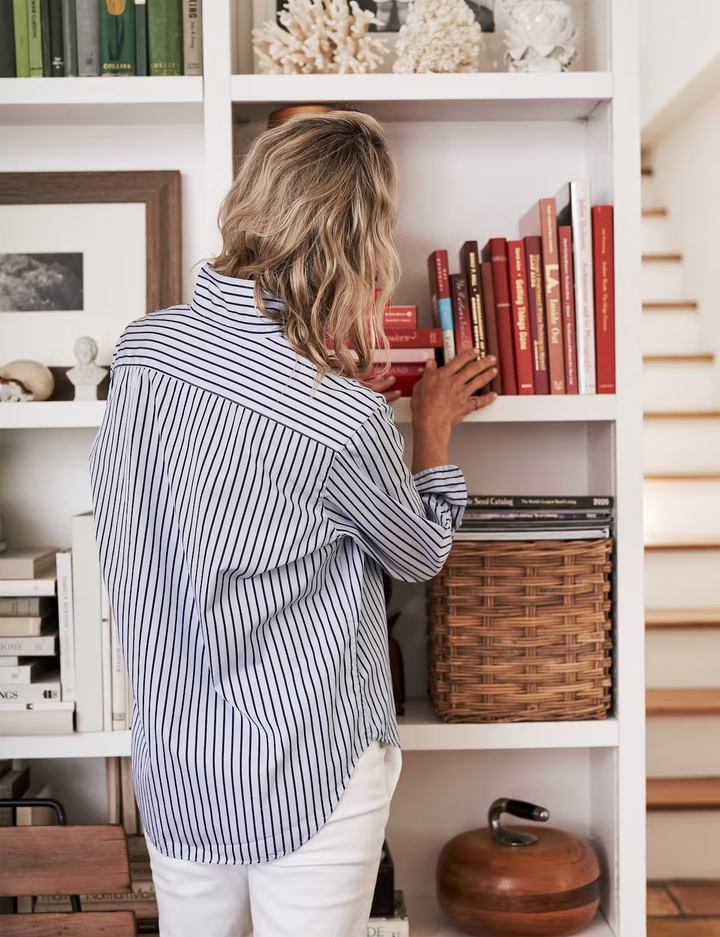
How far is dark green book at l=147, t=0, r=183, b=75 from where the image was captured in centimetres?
142

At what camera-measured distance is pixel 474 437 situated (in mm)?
1647

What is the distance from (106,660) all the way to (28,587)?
166 millimetres

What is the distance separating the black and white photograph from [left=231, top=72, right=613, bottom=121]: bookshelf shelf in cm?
40

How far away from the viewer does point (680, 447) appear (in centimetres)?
302

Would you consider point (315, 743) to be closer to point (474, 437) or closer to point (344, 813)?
point (344, 813)

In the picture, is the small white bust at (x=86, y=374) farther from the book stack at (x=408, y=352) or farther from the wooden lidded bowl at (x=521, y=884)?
the wooden lidded bowl at (x=521, y=884)

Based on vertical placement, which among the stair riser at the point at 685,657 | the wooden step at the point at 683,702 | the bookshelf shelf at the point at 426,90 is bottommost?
the wooden step at the point at 683,702

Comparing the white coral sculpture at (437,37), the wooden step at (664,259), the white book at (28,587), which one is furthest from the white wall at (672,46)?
the white book at (28,587)

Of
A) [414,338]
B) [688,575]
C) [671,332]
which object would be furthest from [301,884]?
[671,332]

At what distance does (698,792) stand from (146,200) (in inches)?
80.2

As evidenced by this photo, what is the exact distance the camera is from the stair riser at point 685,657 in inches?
105

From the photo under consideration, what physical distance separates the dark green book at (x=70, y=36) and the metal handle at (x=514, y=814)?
136cm

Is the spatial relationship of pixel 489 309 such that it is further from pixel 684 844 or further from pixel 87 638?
pixel 684 844

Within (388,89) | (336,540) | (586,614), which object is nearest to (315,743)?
(336,540)
